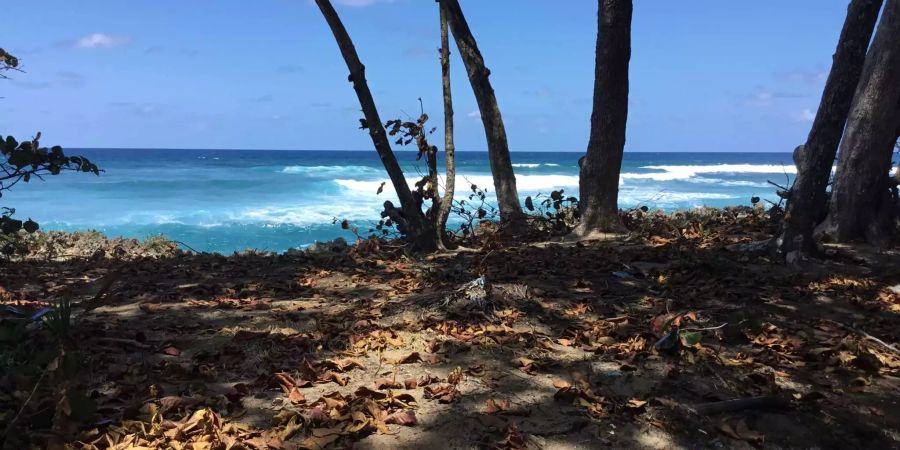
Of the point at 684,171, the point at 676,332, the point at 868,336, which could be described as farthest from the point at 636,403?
the point at 684,171

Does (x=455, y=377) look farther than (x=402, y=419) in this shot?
Yes

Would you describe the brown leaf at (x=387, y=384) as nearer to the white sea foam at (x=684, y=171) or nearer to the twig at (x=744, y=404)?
the twig at (x=744, y=404)

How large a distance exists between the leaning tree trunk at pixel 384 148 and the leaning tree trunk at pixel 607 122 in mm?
1728

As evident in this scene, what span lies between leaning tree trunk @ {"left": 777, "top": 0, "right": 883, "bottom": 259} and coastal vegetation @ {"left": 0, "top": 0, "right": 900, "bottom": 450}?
0.02 metres

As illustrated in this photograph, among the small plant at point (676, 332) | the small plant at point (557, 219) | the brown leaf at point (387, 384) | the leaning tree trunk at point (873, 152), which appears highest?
the leaning tree trunk at point (873, 152)

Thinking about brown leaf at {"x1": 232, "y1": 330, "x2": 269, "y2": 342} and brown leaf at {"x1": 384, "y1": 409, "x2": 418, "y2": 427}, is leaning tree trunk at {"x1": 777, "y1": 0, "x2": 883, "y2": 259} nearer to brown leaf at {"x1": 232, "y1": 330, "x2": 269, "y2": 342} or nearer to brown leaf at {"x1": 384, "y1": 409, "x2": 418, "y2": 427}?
brown leaf at {"x1": 384, "y1": 409, "x2": 418, "y2": 427}

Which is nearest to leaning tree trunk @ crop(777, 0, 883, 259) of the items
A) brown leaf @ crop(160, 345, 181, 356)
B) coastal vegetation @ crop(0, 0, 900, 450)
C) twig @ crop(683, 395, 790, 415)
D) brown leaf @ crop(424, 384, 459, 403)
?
coastal vegetation @ crop(0, 0, 900, 450)

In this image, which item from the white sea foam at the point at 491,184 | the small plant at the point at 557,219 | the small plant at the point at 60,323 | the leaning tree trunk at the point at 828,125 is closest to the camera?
the small plant at the point at 60,323

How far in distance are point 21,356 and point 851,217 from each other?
6841 millimetres

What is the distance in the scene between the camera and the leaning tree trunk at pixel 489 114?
797cm

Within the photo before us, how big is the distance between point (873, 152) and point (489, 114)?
406 centimetres

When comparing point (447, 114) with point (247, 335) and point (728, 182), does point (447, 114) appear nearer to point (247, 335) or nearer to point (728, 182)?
point (247, 335)

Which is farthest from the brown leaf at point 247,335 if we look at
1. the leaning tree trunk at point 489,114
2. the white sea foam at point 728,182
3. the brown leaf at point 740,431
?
the white sea foam at point 728,182

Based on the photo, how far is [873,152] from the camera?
6.32 metres
